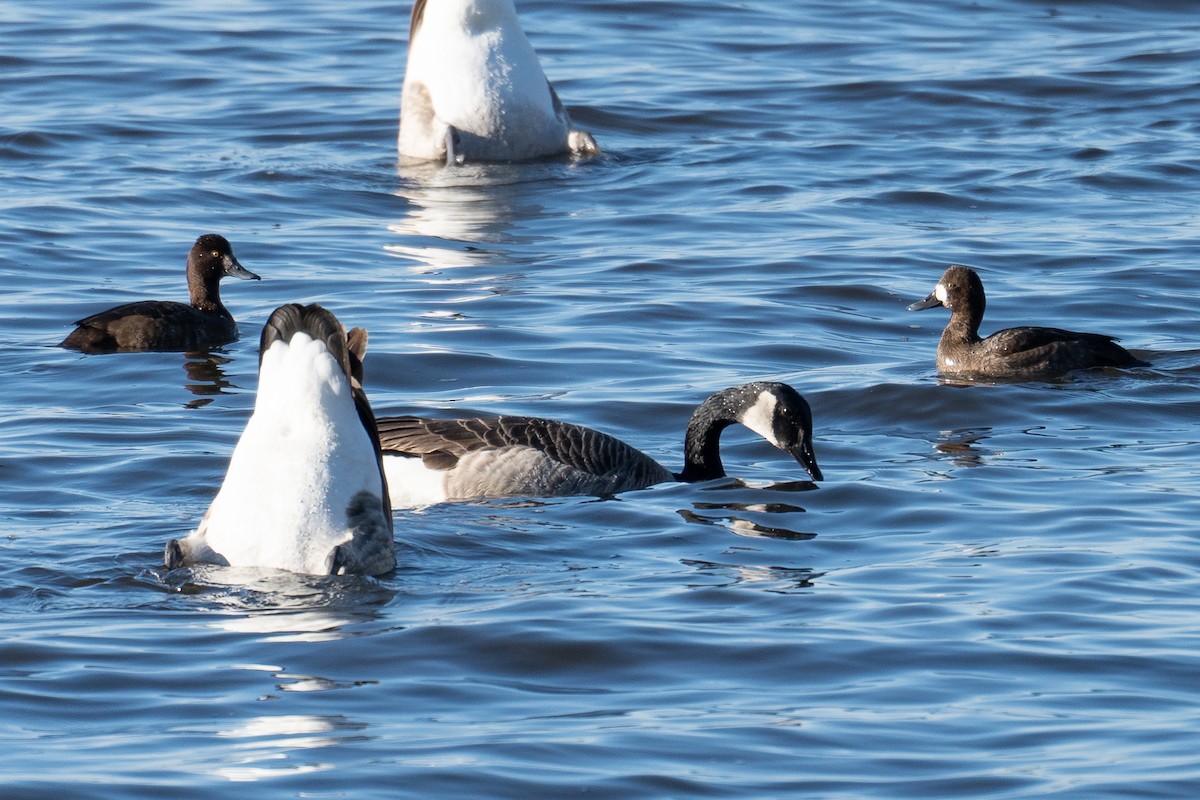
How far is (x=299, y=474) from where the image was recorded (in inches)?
319

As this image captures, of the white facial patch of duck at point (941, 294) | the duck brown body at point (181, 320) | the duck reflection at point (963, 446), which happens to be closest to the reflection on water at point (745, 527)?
the duck reflection at point (963, 446)

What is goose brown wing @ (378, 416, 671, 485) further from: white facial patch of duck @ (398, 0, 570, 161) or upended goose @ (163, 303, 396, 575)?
white facial patch of duck @ (398, 0, 570, 161)

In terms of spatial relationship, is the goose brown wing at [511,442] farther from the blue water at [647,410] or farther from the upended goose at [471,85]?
the upended goose at [471,85]

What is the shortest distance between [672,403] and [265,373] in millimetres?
4159

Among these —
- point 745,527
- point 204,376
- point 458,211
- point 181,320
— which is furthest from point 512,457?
point 458,211

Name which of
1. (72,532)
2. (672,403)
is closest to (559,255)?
(672,403)

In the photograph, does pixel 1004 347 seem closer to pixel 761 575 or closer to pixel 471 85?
pixel 761 575

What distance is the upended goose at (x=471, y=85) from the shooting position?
17.3 meters

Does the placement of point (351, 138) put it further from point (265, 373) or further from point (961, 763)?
point (961, 763)

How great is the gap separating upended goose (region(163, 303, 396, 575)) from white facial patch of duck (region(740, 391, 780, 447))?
2801mm

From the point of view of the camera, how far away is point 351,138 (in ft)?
62.3

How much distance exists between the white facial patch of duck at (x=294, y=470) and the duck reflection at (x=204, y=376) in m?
3.73

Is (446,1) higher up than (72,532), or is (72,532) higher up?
(446,1)

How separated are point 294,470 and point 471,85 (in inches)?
383
